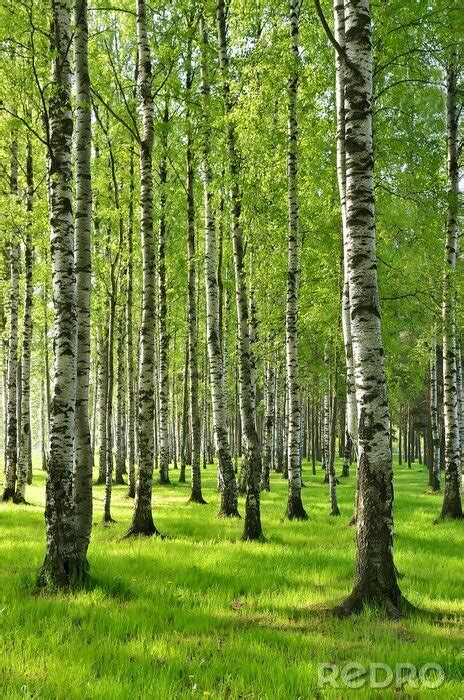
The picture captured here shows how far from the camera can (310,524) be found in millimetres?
11555

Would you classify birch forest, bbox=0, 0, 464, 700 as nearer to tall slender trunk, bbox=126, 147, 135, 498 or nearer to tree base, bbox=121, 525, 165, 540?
tree base, bbox=121, 525, 165, 540

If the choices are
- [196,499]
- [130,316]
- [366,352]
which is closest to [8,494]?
[196,499]

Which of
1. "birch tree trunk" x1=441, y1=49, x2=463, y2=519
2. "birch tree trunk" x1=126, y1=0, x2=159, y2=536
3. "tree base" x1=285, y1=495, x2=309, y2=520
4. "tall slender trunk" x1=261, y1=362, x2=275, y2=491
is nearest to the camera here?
"birch tree trunk" x1=126, y1=0, x2=159, y2=536

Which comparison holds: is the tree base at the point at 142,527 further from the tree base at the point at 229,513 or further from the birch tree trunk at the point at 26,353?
the birch tree trunk at the point at 26,353

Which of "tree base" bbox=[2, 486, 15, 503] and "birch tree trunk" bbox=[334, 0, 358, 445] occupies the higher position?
"birch tree trunk" bbox=[334, 0, 358, 445]

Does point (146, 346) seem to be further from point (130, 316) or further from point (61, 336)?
point (130, 316)

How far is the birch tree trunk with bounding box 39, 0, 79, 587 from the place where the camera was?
→ 248 inches

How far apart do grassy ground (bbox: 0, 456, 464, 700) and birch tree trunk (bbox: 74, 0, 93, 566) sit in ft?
3.31

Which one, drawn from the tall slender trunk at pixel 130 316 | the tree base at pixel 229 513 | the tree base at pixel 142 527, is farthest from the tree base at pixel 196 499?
the tree base at pixel 142 527

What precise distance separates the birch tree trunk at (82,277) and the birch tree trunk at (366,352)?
3.76 metres

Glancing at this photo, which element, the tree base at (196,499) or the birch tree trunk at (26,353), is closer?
the birch tree trunk at (26,353)

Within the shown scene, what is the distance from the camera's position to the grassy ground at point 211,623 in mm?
3875

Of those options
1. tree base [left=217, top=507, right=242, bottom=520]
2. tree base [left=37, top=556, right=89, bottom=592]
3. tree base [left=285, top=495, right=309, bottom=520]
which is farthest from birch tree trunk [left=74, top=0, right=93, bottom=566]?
tree base [left=285, top=495, right=309, bottom=520]

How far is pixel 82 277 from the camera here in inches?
298
